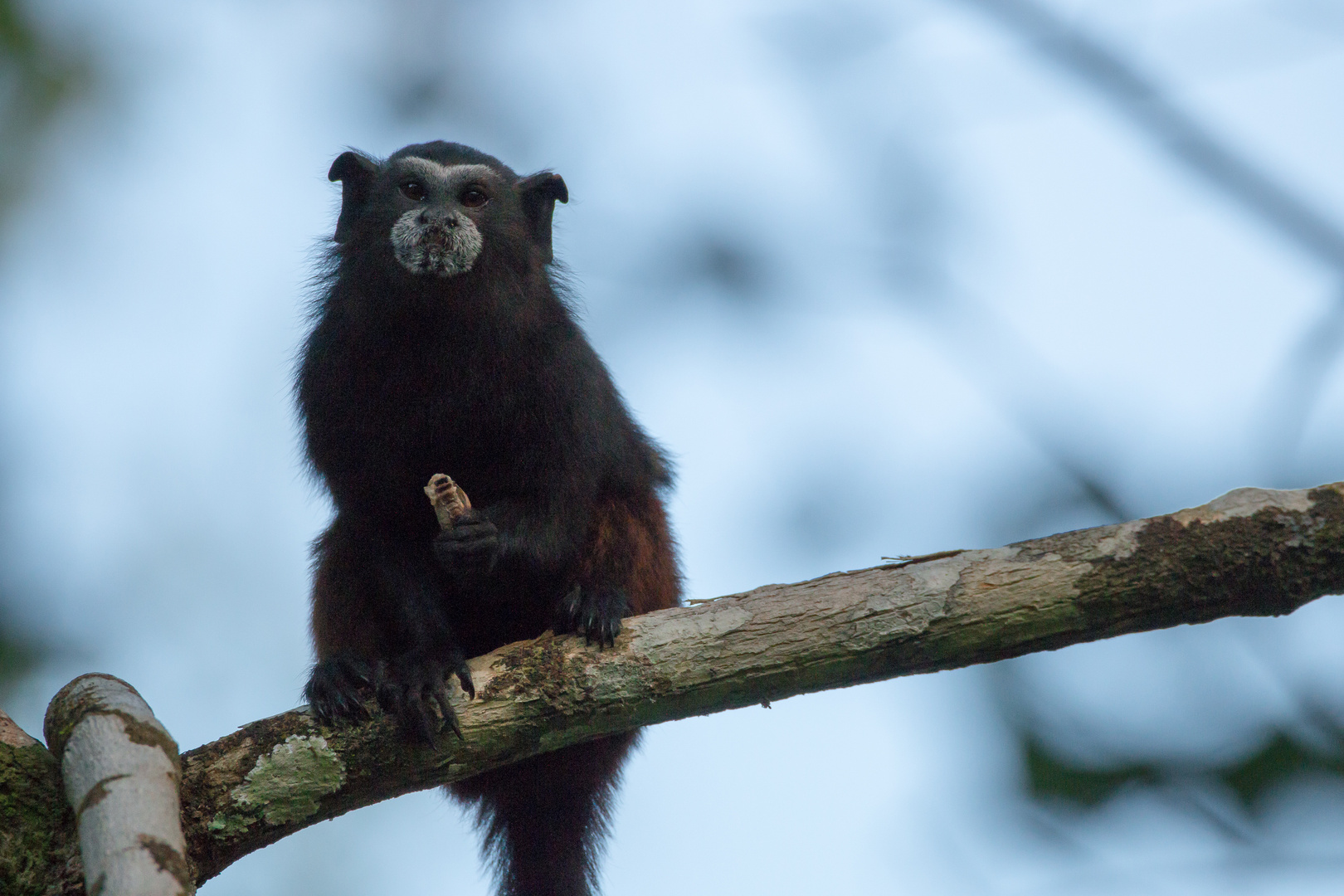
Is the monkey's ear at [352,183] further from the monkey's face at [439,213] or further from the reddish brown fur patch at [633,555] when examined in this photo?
the reddish brown fur patch at [633,555]

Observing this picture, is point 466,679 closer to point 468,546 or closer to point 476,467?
point 468,546

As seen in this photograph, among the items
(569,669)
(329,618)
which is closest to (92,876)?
(569,669)

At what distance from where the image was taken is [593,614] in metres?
4.40

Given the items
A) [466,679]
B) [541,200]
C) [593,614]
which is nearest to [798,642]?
[593,614]

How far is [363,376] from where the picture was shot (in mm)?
5133

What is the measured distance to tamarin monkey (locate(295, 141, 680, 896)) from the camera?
5039mm

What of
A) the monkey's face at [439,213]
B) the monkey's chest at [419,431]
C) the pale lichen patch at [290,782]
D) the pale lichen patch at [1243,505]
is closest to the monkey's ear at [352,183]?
the monkey's face at [439,213]

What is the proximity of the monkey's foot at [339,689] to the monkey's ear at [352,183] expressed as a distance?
7.03ft

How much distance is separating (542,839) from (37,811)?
219 centimetres

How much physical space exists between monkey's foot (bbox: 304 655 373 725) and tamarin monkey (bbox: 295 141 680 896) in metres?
0.35

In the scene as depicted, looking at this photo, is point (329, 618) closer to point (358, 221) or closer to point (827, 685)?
point (358, 221)

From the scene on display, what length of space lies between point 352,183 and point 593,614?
2.56 m

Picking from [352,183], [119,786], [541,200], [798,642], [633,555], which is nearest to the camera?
[119,786]

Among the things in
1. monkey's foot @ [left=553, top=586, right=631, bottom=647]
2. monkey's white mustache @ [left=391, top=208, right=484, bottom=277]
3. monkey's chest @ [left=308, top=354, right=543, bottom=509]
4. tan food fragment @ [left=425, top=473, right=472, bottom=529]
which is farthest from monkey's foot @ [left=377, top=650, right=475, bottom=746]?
monkey's white mustache @ [left=391, top=208, right=484, bottom=277]
